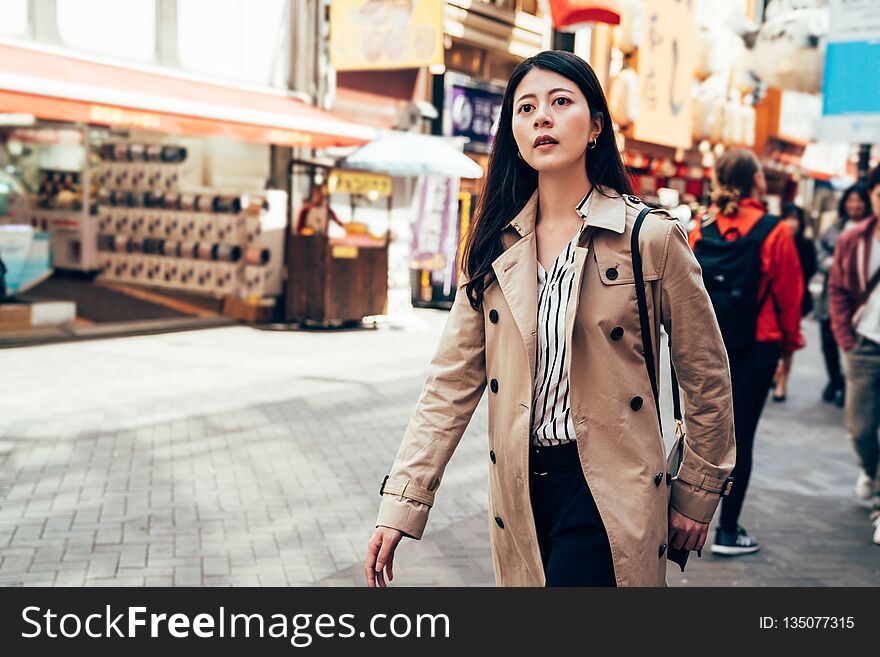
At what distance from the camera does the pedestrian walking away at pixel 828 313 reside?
30.3 feet

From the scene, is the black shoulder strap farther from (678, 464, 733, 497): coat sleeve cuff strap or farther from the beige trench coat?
(678, 464, 733, 497): coat sleeve cuff strap

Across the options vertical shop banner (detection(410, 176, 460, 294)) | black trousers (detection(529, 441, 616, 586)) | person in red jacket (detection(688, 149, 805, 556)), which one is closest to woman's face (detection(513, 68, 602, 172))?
black trousers (detection(529, 441, 616, 586))

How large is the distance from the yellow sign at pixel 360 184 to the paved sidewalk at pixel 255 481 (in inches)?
160

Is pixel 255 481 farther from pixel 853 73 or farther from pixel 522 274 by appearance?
pixel 853 73

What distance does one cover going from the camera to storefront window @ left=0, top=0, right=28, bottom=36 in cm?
1088

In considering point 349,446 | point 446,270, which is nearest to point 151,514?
point 349,446

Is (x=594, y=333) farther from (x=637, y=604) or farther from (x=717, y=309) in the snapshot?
(x=717, y=309)

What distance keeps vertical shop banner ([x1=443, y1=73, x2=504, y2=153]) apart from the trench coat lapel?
48.8 feet

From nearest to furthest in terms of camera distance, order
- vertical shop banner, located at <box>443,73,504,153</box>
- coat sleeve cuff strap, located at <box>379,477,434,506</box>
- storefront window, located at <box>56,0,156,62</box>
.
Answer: coat sleeve cuff strap, located at <box>379,477,434,506</box> → storefront window, located at <box>56,0,156,62</box> → vertical shop banner, located at <box>443,73,504,153</box>

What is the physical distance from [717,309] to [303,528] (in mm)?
2302

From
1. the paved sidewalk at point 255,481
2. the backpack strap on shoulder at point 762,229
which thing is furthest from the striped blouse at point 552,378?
the backpack strap on shoulder at point 762,229

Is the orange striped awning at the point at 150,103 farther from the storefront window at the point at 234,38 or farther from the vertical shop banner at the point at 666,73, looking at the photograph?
the vertical shop banner at the point at 666,73

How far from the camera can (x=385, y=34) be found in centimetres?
1386

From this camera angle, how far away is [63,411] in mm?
8133
